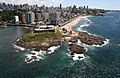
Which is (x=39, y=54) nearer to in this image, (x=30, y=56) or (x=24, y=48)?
(x=30, y=56)

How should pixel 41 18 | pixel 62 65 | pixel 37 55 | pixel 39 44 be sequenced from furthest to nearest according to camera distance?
pixel 41 18, pixel 39 44, pixel 37 55, pixel 62 65

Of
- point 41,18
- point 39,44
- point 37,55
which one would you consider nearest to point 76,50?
point 37,55

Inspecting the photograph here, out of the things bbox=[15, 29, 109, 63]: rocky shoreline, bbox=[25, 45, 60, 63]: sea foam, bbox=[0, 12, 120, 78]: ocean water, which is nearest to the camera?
bbox=[0, 12, 120, 78]: ocean water

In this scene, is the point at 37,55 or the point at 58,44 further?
the point at 58,44

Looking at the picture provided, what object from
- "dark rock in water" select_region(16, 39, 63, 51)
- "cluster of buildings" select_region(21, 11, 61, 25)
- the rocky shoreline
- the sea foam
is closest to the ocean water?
the sea foam

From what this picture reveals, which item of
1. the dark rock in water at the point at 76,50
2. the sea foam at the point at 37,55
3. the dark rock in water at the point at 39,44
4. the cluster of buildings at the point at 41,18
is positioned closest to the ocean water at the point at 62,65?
the sea foam at the point at 37,55

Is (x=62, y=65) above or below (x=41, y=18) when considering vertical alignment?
below

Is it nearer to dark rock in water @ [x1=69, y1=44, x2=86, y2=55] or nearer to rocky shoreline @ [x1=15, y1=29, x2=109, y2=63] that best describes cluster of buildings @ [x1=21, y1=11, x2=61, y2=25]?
rocky shoreline @ [x1=15, y1=29, x2=109, y2=63]

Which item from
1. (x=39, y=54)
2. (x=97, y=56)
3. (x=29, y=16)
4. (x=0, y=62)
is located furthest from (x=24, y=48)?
(x=29, y=16)

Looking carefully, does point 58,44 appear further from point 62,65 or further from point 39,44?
point 62,65

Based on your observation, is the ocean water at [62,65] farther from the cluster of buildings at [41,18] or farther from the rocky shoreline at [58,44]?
the cluster of buildings at [41,18]

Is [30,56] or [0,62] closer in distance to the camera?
[0,62]
